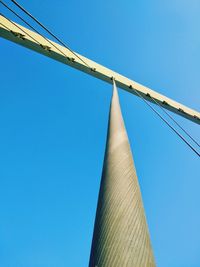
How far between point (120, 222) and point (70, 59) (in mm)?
6807

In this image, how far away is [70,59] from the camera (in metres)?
8.05

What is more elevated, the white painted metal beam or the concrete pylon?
the white painted metal beam

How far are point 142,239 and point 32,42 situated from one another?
651cm

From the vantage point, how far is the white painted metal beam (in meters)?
6.77

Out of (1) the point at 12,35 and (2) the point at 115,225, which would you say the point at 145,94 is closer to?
(1) the point at 12,35

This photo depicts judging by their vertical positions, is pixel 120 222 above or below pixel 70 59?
below

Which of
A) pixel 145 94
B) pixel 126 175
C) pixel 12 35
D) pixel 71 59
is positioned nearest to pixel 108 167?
pixel 126 175

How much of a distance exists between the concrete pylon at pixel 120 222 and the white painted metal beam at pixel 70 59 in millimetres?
4410

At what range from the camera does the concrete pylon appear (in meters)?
1.71

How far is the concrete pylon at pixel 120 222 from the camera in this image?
5.59 ft

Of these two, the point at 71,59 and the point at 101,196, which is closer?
the point at 101,196

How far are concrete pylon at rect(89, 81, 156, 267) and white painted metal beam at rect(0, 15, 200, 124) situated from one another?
4.41 m

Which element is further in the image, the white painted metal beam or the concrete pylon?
the white painted metal beam

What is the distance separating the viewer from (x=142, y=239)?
1821 millimetres
